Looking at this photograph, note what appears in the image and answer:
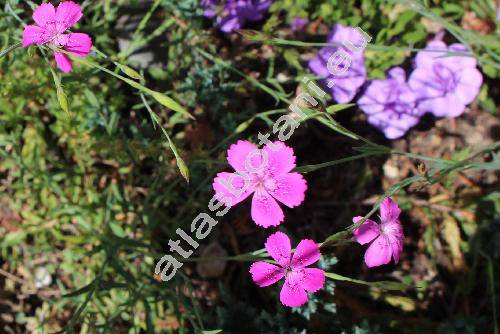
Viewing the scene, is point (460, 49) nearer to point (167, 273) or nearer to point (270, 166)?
point (270, 166)

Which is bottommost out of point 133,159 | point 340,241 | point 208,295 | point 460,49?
point 340,241

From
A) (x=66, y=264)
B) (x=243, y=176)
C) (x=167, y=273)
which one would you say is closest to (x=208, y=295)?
(x=167, y=273)

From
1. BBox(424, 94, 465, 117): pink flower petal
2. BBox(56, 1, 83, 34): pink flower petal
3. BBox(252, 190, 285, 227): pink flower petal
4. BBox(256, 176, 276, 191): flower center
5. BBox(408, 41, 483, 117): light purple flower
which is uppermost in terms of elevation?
BBox(408, 41, 483, 117): light purple flower

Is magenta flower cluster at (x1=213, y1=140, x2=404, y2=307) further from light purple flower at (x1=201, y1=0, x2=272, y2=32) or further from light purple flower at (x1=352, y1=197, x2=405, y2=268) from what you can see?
light purple flower at (x1=201, y1=0, x2=272, y2=32)

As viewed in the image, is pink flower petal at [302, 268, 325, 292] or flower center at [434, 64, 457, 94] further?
flower center at [434, 64, 457, 94]

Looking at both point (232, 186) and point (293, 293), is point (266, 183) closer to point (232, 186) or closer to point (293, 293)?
point (232, 186)

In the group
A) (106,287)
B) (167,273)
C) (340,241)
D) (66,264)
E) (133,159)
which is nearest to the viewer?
(340,241)

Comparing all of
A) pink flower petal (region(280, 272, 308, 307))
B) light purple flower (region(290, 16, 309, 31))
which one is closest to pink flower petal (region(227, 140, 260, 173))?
pink flower petal (region(280, 272, 308, 307))
